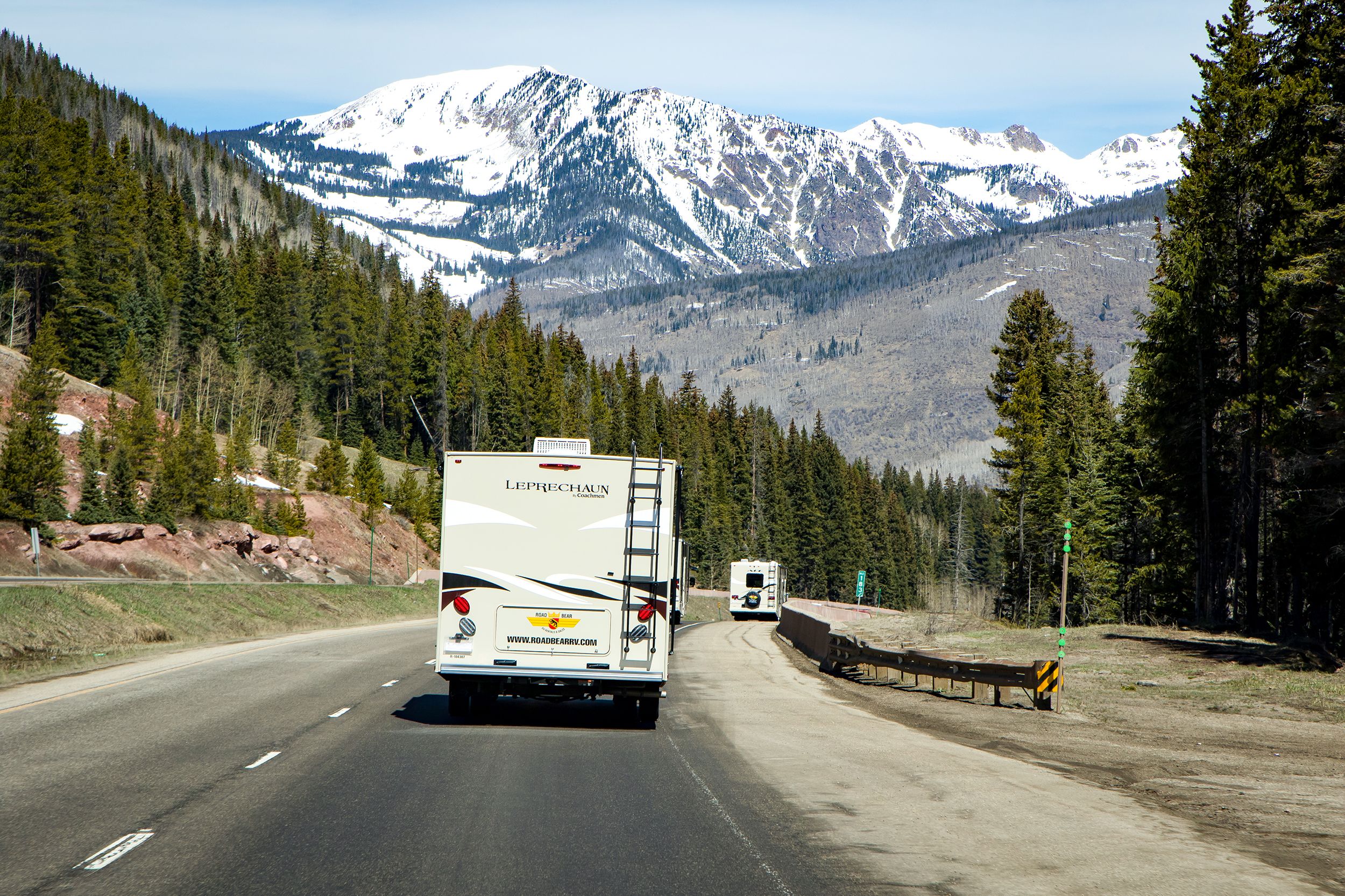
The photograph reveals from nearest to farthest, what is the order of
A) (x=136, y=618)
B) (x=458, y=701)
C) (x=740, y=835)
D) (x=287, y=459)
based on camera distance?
(x=740, y=835), (x=458, y=701), (x=136, y=618), (x=287, y=459)

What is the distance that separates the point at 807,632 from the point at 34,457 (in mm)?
32666

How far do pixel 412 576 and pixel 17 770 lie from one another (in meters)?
67.9

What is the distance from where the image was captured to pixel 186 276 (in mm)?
100562

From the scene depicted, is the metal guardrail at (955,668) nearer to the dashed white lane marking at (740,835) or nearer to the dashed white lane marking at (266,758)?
the dashed white lane marking at (740,835)

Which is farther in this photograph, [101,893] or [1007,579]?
[1007,579]

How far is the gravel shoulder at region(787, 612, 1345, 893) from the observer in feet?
32.9

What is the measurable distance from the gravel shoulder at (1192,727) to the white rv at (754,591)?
1407 inches

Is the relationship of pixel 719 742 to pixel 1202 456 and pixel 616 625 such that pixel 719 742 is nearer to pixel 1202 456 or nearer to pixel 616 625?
pixel 616 625

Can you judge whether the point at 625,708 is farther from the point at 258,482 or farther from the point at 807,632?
the point at 258,482

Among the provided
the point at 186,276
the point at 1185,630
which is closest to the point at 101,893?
the point at 1185,630

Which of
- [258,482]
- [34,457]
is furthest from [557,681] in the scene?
[258,482]

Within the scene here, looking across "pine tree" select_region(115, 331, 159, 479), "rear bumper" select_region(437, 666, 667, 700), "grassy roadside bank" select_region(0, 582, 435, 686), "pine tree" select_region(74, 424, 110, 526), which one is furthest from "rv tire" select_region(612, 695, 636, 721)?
"pine tree" select_region(115, 331, 159, 479)

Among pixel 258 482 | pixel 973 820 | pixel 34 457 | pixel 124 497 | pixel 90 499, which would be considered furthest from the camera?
pixel 258 482

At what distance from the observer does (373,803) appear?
926 centimetres
